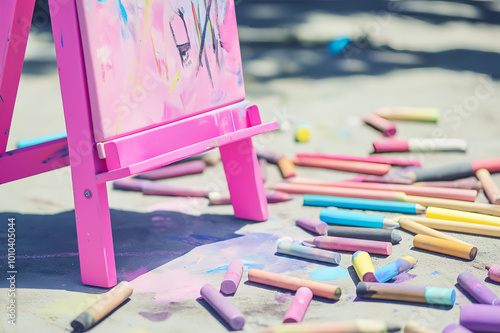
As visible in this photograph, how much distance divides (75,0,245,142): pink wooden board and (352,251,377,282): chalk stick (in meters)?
1.19

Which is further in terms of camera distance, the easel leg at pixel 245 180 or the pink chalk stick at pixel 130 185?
the pink chalk stick at pixel 130 185

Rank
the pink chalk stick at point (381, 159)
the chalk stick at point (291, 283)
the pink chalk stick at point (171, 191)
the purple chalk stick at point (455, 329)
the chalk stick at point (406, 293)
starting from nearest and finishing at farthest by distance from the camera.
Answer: the purple chalk stick at point (455, 329)
the chalk stick at point (406, 293)
the chalk stick at point (291, 283)
the pink chalk stick at point (171, 191)
the pink chalk stick at point (381, 159)

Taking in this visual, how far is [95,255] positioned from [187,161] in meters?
2.22

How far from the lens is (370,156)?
16.2 ft

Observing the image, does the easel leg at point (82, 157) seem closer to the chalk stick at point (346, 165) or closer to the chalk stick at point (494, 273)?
the chalk stick at point (494, 273)

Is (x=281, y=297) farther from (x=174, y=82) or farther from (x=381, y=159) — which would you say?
(x=381, y=159)

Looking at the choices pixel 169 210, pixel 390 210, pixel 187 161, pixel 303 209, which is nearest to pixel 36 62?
pixel 187 161

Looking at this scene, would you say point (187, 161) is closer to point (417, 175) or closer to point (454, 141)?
point (417, 175)

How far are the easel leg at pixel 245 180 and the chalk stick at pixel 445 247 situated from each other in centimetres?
103

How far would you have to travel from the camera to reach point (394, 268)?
305 cm

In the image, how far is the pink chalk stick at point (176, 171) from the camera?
4812 mm

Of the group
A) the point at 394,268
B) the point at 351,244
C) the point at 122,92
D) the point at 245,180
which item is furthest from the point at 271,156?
the point at 122,92

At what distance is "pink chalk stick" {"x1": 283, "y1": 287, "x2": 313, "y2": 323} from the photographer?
264 centimetres

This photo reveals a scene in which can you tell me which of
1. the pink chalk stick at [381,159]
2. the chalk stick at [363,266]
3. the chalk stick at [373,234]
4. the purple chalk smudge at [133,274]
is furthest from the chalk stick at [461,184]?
the purple chalk smudge at [133,274]
